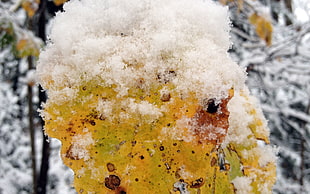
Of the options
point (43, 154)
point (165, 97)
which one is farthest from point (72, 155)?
point (43, 154)

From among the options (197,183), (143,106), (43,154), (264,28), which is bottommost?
(197,183)

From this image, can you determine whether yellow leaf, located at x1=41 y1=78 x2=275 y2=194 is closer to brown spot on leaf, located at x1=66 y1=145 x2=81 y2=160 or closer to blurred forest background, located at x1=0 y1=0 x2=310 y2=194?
brown spot on leaf, located at x1=66 y1=145 x2=81 y2=160

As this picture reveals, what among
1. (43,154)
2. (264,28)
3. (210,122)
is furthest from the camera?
(43,154)

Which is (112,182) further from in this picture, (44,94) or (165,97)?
(44,94)

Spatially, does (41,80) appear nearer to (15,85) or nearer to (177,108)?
(177,108)

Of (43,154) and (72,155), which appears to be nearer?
(72,155)

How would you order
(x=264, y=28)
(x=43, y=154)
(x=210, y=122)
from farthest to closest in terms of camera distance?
(x=43, y=154), (x=264, y=28), (x=210, y=122)

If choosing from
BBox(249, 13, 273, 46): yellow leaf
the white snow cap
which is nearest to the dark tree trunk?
BBox(249, 13, 273, 46): yellow leaf

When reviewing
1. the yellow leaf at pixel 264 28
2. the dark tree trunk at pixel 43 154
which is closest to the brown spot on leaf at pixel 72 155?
the yellow leaf at pixel 264 28

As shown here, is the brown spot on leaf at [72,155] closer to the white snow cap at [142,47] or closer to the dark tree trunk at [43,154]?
the white snow cap at [142,47]
